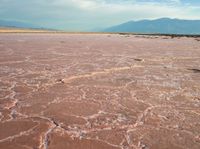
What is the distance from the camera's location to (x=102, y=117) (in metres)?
4.46

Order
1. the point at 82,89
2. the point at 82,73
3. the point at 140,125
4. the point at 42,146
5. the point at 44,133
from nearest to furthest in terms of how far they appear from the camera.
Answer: the point at 42,146
the point at 44,133
the point at 140,125
the point at 82,89
the point at 82,73

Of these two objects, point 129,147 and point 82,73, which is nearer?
point 129,147

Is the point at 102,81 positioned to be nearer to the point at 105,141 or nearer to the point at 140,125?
the point at 140,125

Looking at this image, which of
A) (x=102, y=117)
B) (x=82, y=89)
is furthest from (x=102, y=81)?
(x=102, y=117)

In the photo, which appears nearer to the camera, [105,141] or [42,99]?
[105,141]

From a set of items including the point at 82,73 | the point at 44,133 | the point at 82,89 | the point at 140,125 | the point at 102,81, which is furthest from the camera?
the point at 82,73

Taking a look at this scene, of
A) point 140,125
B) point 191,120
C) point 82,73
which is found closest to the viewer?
point 140,125

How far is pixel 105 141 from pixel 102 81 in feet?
12.0

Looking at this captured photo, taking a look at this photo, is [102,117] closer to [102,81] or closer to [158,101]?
[158,101]

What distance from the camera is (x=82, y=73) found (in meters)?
8.20

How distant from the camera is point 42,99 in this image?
540cm

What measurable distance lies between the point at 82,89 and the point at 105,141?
2.78 metres

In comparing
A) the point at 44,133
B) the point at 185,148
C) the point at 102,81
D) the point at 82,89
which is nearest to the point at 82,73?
the point at 102,81

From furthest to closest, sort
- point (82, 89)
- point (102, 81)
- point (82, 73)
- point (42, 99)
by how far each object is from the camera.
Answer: point (82, 73)
point (102, 81)
point (82, 89)
point (42, 99)
